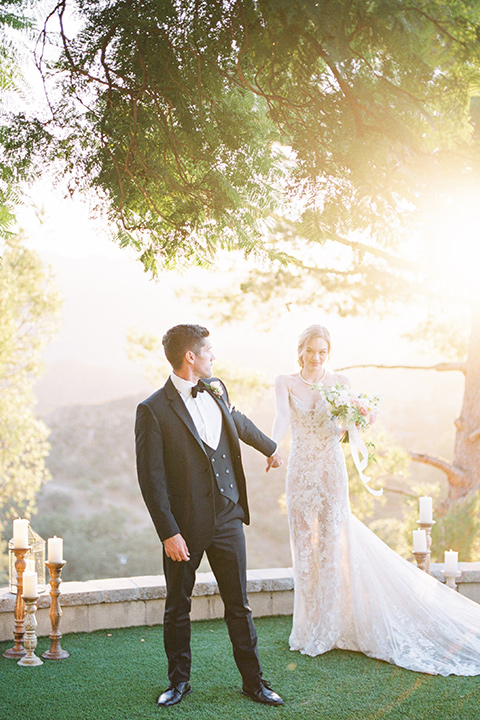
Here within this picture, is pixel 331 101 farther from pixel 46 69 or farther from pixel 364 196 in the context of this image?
pixel 46 69

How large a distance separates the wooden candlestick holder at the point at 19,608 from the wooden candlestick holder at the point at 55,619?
15 cm

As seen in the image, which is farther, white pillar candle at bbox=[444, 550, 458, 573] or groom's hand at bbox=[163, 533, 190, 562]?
white pillar candle at bbox=[444, 550, 458, 573]

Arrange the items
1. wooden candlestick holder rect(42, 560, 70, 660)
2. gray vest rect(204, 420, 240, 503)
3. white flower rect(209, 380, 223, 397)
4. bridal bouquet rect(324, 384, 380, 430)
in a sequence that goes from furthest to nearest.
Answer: bridal bouquet rect(324, 384, 380, 430)
wooden candlestick holder rect(42, 560, 70, 660)
white flower rect(209, 380, 223, 397)
gray vest rect(204, 420, 240, 503)

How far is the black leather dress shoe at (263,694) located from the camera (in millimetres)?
3182

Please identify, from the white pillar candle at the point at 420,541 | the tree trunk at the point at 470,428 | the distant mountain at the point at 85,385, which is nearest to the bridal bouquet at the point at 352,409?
the white pillar candle at the point at 420,541

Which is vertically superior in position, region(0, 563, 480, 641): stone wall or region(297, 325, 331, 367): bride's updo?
region(297, 325, 331, 367): bride's updo

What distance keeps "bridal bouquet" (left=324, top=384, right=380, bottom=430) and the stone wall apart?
139 centimetres

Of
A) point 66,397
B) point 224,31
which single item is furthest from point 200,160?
point 66,397

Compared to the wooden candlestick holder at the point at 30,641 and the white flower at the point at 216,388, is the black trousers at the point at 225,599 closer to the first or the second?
the white flower at the point at 216,388

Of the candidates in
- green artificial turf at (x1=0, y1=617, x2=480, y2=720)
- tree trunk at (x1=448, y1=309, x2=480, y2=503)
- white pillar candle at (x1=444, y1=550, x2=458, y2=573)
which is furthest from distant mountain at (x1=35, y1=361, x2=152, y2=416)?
green artificial turf at (x1=0, y1=617, x2=480, y2=720)

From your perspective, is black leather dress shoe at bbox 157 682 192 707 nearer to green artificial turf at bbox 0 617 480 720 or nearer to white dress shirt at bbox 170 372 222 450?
green artificial turf at bbox 0 617 480 720

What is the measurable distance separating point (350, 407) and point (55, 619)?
6.65 feet

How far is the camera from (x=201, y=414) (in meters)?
3.38

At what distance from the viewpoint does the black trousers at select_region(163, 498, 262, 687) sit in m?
3.20
